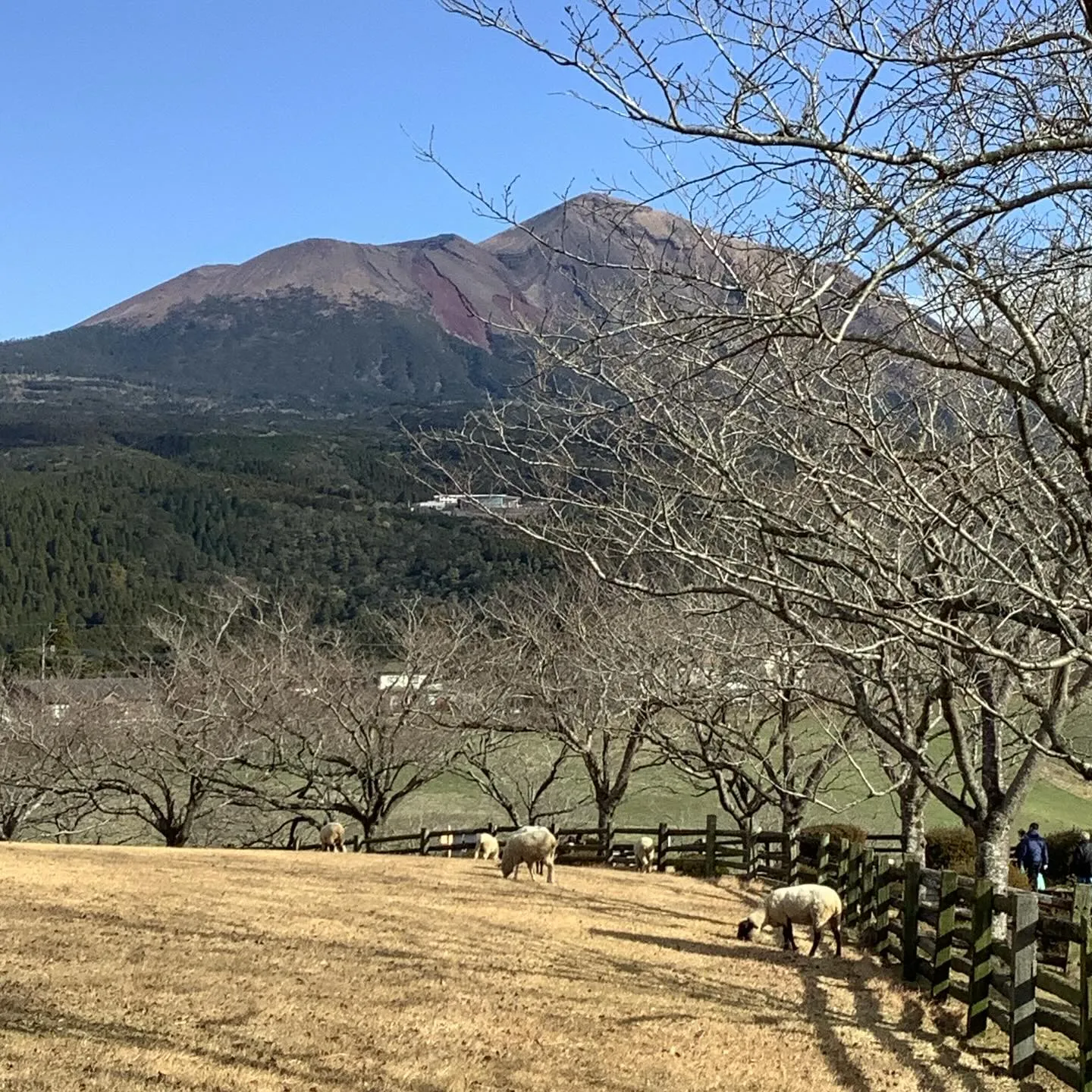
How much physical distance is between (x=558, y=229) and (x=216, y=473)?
137609mm

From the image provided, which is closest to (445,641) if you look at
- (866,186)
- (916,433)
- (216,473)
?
(916,433)

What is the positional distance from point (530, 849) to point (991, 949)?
34.1 ft

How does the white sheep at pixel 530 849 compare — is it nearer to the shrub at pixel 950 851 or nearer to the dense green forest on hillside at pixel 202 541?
the shrub at pixel 950 851

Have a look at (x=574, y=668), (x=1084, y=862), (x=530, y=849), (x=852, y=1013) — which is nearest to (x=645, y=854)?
(x=574, y=668)

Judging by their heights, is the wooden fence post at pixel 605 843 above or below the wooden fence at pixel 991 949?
below

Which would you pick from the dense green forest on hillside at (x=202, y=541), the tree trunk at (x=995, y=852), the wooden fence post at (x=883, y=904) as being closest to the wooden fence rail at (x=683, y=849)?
the wooden fence post at (x=883, y=904)

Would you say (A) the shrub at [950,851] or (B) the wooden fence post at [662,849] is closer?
(A) the shrub at [950,851]

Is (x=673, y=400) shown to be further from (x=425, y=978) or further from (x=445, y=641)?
(x=445, y=641)

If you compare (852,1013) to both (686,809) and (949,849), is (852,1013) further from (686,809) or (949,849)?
(686,809)

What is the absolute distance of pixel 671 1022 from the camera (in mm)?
8969

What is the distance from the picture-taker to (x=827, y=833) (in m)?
21.3

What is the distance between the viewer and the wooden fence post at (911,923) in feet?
37.3

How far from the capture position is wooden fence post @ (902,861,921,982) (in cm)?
1138

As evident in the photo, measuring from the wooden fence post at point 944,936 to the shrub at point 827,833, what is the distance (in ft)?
35.2
